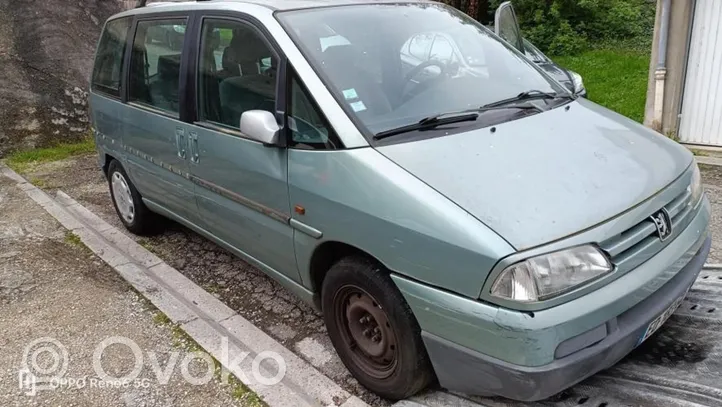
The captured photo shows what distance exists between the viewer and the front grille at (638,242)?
84.6 inches

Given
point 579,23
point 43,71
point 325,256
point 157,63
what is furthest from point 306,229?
Answer: point 579,23

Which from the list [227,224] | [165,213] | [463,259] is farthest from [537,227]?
[165,213]

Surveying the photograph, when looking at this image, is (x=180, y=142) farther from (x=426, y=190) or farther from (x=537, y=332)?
(x=537, y=332)

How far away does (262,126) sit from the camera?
2750 mm

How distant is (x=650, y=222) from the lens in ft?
7.55

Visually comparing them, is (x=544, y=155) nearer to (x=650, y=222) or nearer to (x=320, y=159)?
(x=650, y=222)

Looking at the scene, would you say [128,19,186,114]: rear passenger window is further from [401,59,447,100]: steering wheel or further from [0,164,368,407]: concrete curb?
[401,59,447,100]: steering wheel

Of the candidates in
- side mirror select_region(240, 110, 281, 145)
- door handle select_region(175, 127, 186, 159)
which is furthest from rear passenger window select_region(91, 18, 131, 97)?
side mirror select_region(240, 110, 281, 145)

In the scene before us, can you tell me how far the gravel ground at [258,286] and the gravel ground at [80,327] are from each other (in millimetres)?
445

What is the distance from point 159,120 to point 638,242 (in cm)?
309

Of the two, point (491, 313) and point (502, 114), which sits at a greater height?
point (502, 114)

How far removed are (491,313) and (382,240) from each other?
1.80 ft

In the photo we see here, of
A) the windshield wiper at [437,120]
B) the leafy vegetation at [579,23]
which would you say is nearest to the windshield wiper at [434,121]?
the windshield wiper at [437,120]

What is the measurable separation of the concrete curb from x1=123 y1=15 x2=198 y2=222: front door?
20.6 inches
